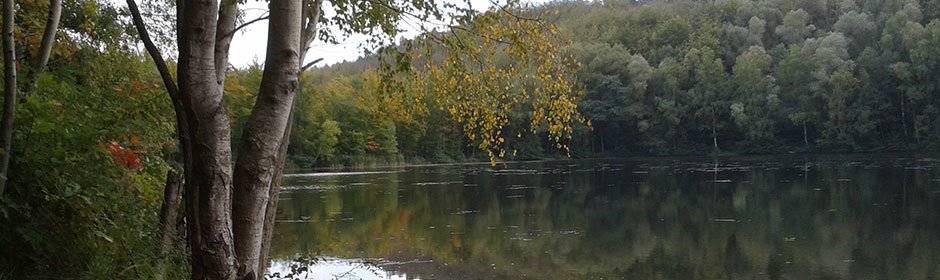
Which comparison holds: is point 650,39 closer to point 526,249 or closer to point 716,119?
point 716,119

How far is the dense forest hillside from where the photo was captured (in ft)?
200

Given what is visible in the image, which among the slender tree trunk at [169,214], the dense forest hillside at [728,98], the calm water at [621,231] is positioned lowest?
the calm water at [621,231]

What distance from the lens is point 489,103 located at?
19.7ft

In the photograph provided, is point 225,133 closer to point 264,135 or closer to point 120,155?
point 264,135

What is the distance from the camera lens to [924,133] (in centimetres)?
6150

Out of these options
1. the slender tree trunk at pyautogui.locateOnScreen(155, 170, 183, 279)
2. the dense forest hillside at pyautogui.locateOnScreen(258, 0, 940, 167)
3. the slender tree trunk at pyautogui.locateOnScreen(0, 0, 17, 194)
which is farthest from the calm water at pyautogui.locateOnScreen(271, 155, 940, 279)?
the dense forest hillside at pyautogui.locateOnScreen(258, 0, 940, 167)

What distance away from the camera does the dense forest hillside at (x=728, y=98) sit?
200 feet

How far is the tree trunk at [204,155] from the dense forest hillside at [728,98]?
5000 cm

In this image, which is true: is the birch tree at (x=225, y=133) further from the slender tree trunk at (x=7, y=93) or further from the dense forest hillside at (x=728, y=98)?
the dense forest hillside at (x=728, y=98)

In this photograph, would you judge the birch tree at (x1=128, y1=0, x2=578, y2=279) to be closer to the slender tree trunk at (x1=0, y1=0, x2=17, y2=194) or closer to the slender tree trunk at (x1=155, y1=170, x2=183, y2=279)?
the slender tree trunk at (x1=0, y1=0, x2=17, y2=194)

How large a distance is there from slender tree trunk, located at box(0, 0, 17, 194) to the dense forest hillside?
48.7 meters

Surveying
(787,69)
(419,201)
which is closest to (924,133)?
(787,69)

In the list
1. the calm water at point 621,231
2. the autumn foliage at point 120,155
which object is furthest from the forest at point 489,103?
the calm water at point 621,231

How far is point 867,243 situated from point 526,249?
225 inches
